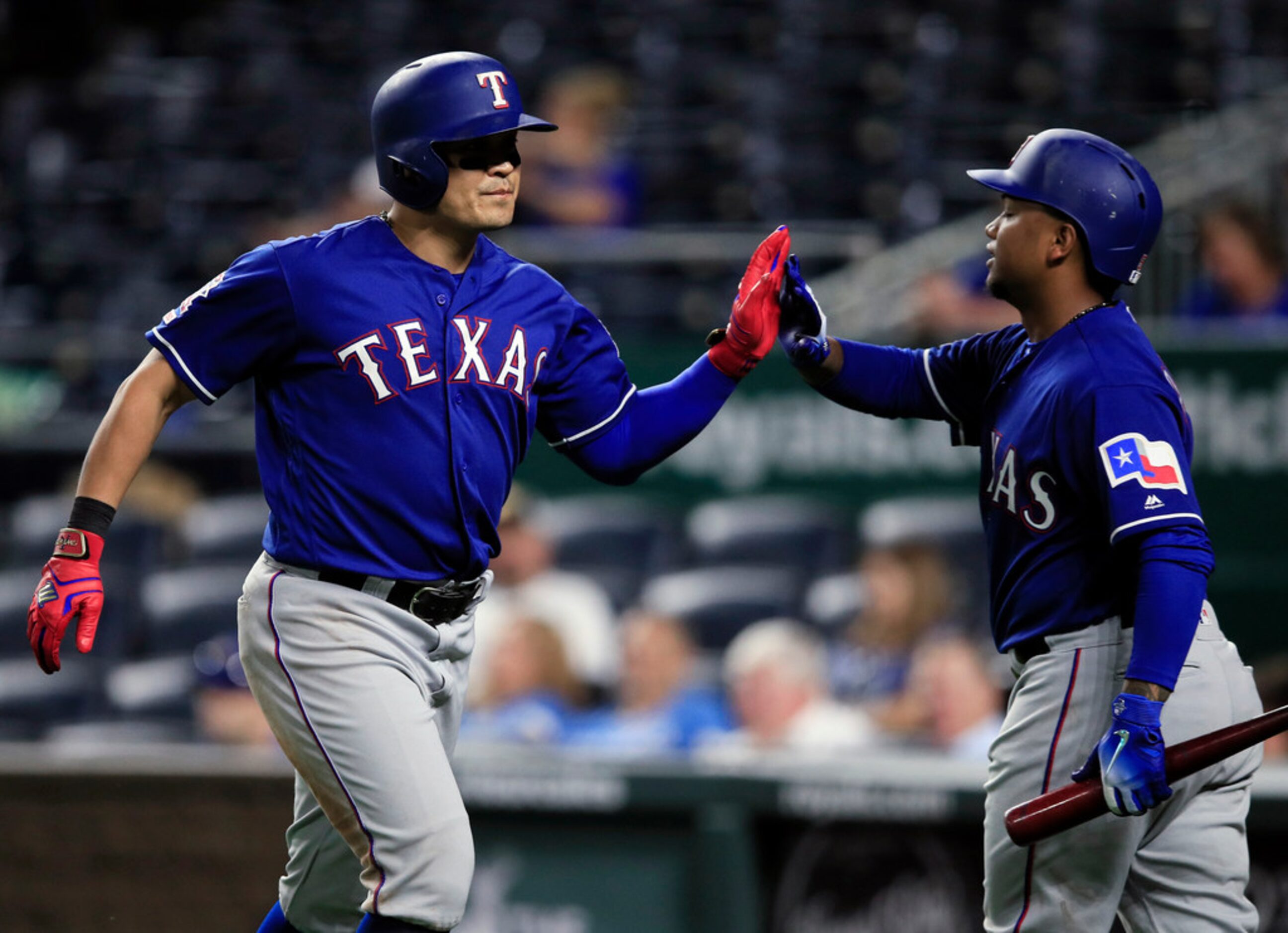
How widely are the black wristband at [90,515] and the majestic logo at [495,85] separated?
3.13 ft

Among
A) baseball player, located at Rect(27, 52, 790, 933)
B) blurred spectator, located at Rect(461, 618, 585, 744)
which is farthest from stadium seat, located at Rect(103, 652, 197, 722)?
baseball player, located at Rect(27, 52, 790, 933)

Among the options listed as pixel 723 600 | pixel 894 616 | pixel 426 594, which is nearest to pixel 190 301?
pixel 426 594

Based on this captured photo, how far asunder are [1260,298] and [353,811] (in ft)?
13.3

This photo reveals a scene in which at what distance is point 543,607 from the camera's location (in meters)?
5.97

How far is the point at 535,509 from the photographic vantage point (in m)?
6.67

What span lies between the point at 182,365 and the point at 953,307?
12.9 feet

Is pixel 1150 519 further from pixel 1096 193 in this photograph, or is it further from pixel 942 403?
pixel 942 403

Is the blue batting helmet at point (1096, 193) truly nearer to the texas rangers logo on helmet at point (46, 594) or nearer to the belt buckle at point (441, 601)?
the belt buckle at point (441, 601)

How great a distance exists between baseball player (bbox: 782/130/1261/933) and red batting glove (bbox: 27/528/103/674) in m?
1.53

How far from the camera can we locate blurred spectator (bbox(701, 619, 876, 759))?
17.1 feet

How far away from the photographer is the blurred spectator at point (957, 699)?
5.01 m

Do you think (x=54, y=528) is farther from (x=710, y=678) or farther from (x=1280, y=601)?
(x=1280, y=601)

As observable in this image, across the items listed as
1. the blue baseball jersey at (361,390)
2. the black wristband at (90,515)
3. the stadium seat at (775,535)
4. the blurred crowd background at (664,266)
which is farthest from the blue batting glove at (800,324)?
the stadium seat at (775,535)

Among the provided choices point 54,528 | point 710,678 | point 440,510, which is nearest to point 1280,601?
point 710,678
